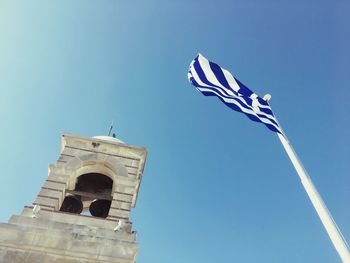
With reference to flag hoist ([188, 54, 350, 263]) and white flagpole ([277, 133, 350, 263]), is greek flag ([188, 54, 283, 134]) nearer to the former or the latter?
flag hoist ([188, 54, 350, 263])

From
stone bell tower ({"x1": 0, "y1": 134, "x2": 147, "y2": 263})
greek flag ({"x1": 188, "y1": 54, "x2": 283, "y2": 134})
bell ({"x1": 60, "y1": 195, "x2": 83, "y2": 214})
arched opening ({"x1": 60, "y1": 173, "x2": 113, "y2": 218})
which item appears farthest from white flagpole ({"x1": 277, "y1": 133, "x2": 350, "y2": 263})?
bell ({"x1": 60, "y1": 195, "x2": 83, "y2": 214})

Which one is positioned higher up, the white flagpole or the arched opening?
the arched opening

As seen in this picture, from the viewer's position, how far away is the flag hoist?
25.0ft

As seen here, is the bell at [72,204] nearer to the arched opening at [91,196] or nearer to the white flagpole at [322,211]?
the arched opening at [91,196]

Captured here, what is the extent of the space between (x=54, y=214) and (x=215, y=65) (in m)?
6.42

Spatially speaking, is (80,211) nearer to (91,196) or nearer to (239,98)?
(91,196)

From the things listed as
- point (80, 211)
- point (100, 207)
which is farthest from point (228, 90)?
point (80, 211)

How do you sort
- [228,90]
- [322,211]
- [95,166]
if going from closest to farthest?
[322,211] → [228,90] → [95,166]

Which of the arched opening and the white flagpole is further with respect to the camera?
the arched opening

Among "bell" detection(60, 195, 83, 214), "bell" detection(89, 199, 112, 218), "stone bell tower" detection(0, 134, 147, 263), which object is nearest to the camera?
"stone bell tower" detection(0, 134, 147, 263)

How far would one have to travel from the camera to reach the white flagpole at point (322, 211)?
6.20 m

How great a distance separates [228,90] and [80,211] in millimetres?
6711

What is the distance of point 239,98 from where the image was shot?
9734 millimetres

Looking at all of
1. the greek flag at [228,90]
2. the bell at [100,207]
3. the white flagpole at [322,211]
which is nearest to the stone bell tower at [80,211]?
the bell at [100,207]
